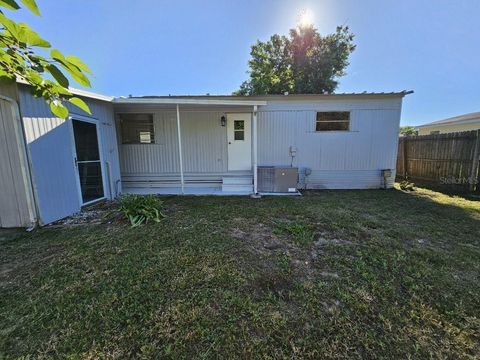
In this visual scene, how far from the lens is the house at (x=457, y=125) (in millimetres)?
11032

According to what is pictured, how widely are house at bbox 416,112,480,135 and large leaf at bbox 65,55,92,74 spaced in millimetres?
15410

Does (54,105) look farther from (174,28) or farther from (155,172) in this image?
(174,28)

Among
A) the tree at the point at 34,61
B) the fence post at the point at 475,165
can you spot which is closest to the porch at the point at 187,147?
the tree at the point at 34,61

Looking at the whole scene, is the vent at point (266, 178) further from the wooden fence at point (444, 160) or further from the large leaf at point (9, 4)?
the large leaf at point (9, 4)

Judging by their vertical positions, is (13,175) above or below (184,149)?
below

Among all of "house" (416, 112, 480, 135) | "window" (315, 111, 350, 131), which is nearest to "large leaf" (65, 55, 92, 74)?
"window" (315, 111, 350, 131)

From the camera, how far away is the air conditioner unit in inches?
240

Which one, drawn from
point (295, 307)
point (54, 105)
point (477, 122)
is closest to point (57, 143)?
point (54, 105)

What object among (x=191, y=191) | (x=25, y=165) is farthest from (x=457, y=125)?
(x=25, y=165)

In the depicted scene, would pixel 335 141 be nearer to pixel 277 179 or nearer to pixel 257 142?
pixel 277 179

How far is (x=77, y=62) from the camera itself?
35.6 inches

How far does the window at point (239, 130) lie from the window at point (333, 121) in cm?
223

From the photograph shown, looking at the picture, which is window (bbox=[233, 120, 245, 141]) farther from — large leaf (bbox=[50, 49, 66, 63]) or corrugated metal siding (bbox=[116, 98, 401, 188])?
large leaf (bbox=[50, 49, 66, 63])

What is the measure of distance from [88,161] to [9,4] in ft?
16.3
